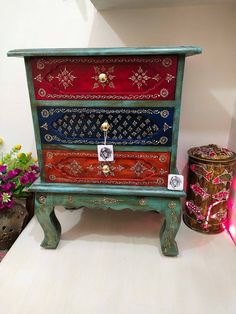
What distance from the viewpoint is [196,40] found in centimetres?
106

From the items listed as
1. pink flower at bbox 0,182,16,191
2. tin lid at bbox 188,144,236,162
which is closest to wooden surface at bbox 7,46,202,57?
tin lid at bbox 188,144,236,162

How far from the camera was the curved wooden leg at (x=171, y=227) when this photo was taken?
0.90m

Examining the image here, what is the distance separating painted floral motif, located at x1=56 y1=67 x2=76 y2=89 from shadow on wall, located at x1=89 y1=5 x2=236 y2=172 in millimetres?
398

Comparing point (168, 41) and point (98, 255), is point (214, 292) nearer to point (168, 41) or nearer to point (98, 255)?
point (98, 255)

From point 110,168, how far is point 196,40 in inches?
27.0

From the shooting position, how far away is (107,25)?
3.53 ft

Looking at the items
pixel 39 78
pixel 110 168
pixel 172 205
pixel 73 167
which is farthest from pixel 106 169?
pixel 39 78

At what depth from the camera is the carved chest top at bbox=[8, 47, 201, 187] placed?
2.50ft

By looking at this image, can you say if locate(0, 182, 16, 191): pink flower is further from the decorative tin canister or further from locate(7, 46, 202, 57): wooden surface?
the decorative tin canister

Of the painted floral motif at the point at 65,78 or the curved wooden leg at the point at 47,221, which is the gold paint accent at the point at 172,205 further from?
the painted floral motif at the point at 65,78

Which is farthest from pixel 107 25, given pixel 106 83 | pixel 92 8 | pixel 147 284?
pixel 147 284

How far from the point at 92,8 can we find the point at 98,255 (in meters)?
1.05

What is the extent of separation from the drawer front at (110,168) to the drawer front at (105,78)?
200 millimetres

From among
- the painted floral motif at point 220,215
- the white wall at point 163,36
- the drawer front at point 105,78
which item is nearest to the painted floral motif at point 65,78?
the drawer front at point 105,78
